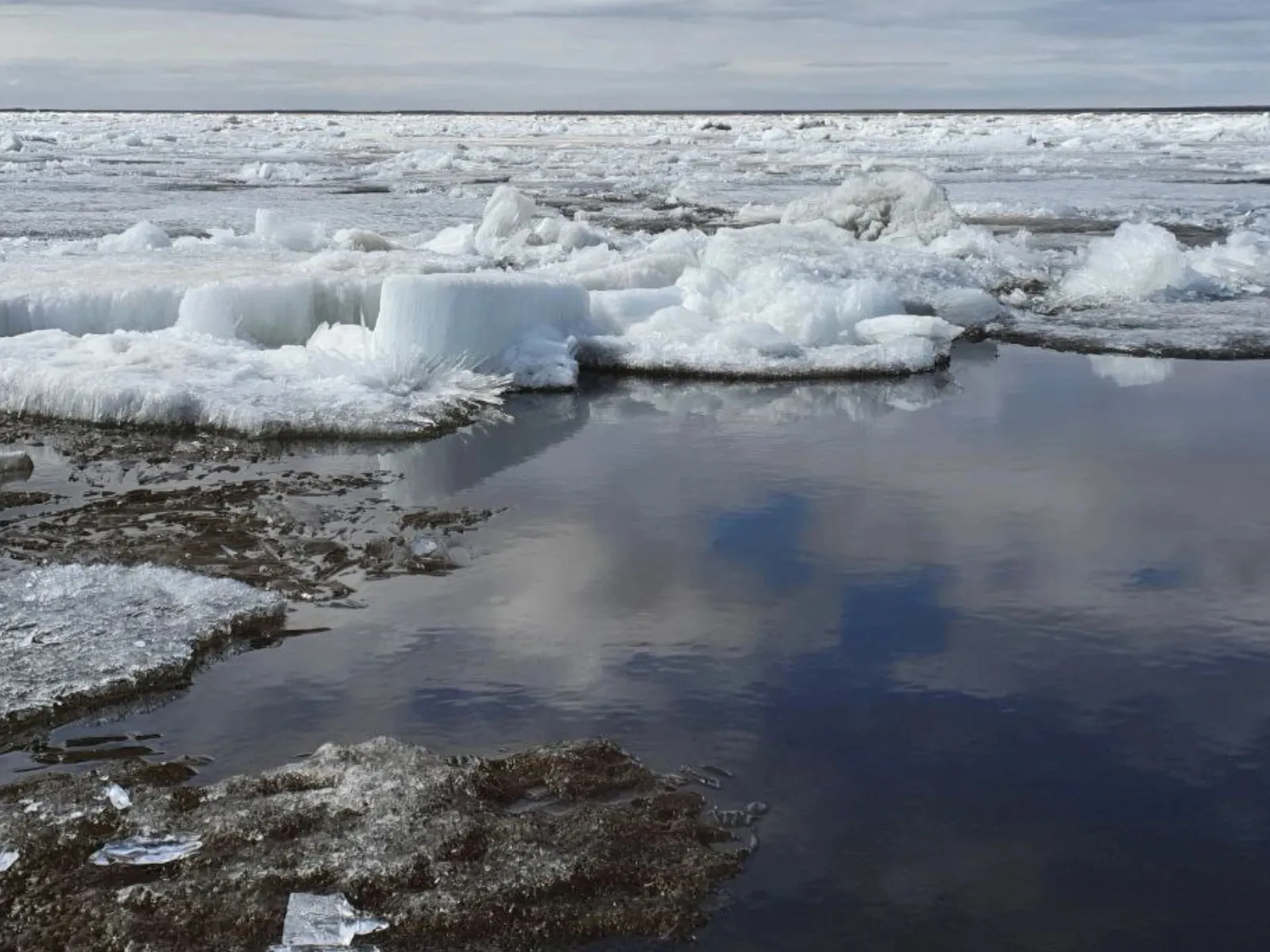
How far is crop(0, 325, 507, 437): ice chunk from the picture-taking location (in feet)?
28.3

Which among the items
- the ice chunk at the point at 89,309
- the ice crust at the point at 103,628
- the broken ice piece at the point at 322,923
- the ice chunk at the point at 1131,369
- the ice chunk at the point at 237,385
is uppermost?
the ice chunk at the point at 89,309

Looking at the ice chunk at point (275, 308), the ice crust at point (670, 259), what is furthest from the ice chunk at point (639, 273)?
the ice chunk at point (275, 308)

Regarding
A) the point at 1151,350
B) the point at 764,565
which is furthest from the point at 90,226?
the point at 764,565

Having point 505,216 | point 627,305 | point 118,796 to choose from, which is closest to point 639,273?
point 627,305

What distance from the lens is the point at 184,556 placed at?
6.34 m

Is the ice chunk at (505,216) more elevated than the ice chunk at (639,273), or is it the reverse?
the ice chunk at (505,216)

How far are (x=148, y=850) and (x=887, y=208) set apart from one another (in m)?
16.1

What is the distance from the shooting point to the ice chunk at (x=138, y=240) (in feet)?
46.3

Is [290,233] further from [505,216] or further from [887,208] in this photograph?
[887,208]

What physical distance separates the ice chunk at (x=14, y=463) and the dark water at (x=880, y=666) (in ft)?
6.37

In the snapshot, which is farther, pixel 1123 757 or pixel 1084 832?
pixel 1123 757

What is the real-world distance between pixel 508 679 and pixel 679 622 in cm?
87

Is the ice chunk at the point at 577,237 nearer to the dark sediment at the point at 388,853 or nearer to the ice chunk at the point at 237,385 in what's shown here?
the ice chunk at the point at 237,385

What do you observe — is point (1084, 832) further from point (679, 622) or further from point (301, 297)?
point (301, 297)
